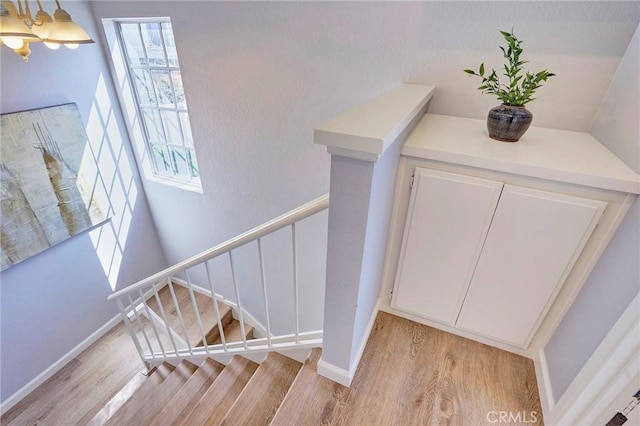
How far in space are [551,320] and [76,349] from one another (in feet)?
11.9

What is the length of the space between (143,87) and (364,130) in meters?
2.62

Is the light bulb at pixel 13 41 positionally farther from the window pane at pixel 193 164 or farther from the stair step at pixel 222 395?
the stair step at pixel 222 395

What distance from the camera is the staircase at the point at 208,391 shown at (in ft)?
4.66

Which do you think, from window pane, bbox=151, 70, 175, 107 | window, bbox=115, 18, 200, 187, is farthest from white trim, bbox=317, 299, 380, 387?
window pane, bbox=151, 70, 175, 107

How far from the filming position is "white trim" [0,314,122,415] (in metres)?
2.39

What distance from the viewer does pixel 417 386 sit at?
1245 mm

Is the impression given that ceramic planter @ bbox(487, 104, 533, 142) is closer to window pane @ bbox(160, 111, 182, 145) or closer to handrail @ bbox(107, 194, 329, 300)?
handrail @ bbox(107, 194, 329, 300)

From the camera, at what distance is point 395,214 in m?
1.30

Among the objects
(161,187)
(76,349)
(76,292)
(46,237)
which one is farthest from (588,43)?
(76,349)

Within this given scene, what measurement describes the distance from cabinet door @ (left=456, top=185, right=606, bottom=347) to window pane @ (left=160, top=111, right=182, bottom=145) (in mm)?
2531

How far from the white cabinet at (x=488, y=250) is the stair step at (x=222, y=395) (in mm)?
1221

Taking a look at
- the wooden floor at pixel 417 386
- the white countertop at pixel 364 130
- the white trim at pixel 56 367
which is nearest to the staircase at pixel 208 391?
the wooden floor at pixel 417 386

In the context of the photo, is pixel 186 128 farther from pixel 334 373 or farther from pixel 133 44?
pixel 334 373

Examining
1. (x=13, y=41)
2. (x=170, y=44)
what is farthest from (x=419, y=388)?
(x=170, y=44)
